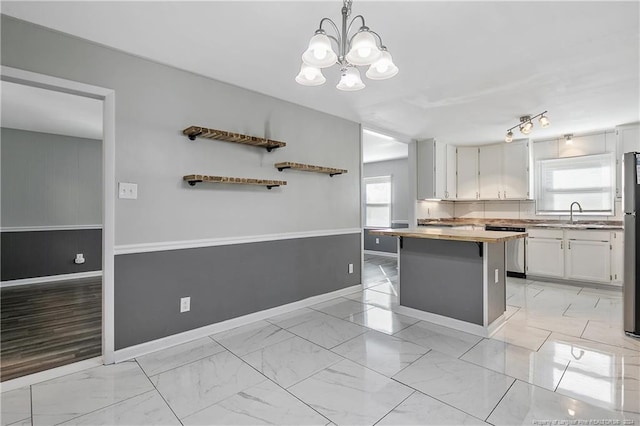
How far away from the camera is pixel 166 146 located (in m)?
2.71

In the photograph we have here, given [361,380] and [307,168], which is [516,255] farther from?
[361,380]

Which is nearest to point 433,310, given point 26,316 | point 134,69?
point 134,69

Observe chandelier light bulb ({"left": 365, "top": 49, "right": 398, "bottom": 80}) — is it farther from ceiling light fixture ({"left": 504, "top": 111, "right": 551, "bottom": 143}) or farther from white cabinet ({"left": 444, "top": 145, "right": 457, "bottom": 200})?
white cabinet ({"left": 444, "top": 145, "right": 457, "bottom": 200})

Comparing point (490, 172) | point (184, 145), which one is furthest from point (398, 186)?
point (184, 145)

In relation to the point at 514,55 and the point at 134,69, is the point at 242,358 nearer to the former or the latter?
the point at 134,69

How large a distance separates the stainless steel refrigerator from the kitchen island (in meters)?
0.94

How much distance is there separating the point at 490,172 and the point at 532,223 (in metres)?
1.16

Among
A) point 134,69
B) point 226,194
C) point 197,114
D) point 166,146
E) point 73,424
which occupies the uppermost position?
point 134,69

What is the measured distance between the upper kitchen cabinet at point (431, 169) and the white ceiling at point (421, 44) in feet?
6.03

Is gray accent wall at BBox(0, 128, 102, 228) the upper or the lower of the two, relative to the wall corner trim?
upper

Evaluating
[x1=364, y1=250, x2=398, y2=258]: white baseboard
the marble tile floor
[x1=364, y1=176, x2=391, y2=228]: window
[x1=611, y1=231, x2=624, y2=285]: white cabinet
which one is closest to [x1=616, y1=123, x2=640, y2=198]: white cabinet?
[x1=611, y1=231, x2=624, y2=285]: white cabinet

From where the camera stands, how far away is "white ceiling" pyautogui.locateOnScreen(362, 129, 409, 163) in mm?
5538

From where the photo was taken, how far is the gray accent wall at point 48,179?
194 inches

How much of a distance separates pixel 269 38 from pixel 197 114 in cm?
104
